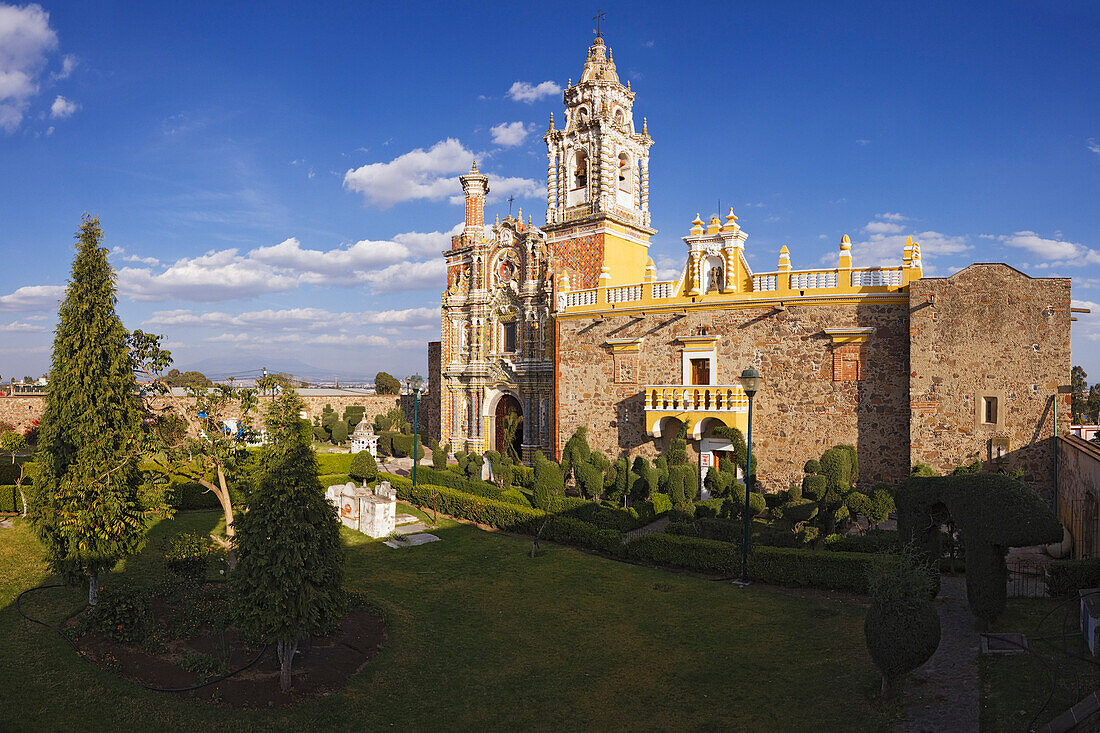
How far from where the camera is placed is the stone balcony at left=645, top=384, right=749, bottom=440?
86.6 feet

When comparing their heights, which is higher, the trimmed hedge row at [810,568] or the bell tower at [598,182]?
the bell tower at [598,182]

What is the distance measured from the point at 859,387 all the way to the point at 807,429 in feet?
7.73

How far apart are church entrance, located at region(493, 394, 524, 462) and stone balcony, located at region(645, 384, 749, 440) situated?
29.5 feet

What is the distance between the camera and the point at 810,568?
16359mm

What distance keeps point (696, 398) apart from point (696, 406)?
31 cm

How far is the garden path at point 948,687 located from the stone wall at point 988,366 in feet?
33.8

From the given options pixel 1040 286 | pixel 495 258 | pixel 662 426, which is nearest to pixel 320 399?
pixel 495 258

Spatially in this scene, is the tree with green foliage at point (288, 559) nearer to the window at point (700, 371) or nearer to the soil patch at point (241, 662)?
the soil patch at point (241, 662)

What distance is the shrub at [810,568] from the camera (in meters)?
15.9

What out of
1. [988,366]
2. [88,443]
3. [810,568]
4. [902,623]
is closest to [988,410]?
[988,366]

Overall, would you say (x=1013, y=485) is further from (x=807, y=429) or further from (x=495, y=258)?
(x=495, y=258)

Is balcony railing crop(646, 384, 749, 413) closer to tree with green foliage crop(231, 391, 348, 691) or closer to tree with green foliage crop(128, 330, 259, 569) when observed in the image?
tree with green foliage crop(128, 330, 259, 569)

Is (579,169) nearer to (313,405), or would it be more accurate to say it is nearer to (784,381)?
(784,381)

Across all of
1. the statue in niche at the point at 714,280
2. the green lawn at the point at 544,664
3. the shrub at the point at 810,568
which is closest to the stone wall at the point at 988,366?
the statue in niche at the point at 714,280
